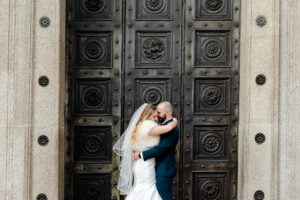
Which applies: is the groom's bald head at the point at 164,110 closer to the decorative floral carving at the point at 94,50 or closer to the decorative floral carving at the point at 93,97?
the decorative floral carving at the point at 93,97

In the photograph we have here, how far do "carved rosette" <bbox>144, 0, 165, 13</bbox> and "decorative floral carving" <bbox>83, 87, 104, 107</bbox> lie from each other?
124 centimetres

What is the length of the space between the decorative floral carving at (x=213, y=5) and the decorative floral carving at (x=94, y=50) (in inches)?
58.2

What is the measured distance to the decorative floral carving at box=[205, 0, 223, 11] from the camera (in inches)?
212

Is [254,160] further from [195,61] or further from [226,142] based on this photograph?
[195,61]

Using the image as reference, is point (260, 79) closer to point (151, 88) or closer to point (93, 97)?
point (151, 88)

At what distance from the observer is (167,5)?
5.40 metres

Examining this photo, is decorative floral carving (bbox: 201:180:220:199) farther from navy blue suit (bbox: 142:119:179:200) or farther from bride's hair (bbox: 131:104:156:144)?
bride's hair (bbox: 131:104:156:144)

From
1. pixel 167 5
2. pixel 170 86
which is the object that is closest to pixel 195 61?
pixel 170 86

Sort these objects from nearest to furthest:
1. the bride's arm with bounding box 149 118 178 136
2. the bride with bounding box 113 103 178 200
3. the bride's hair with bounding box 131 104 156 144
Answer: the bride's arm with bounding box 149 118 178 136
the bride with bounding box 113 103 178 200
the bride's hair with bounding box 131 104 156 144

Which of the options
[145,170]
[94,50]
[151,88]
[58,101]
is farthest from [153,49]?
[145,170]

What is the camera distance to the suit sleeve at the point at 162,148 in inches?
174

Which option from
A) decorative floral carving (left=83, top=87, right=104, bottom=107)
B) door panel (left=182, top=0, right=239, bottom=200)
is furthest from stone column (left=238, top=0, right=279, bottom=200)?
decorative floral carving (left=83, top=87, right=104, bottom=107)

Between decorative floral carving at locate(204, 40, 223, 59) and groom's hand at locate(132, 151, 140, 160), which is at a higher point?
decorative floral carving at locate(204, 40, 223, 59)

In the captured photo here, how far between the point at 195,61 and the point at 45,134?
2081 millimetres
